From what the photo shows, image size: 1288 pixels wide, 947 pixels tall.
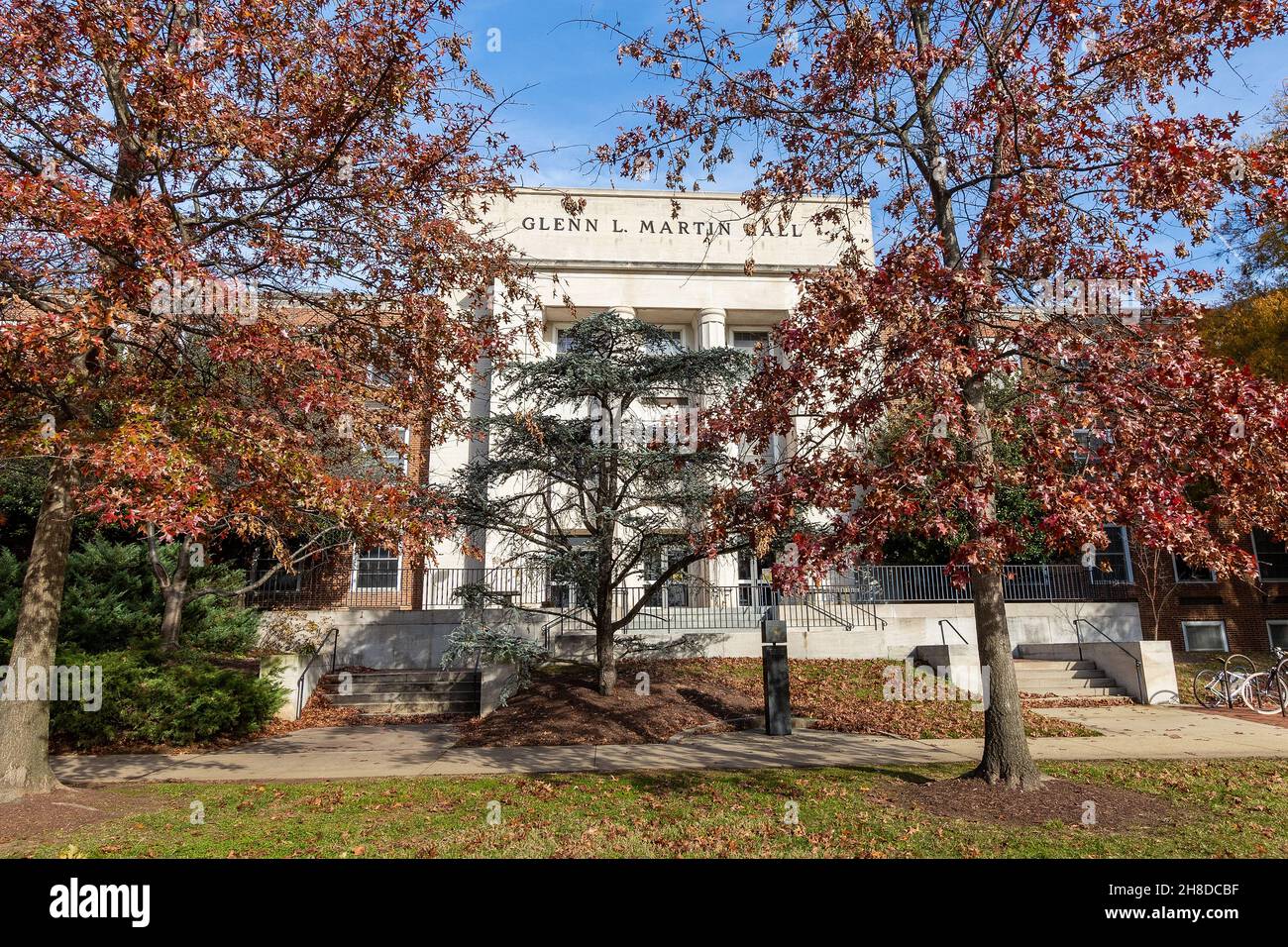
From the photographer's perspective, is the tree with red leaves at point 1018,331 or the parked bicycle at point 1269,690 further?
the parked bicycle at point 1269,690

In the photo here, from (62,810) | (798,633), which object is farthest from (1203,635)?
(62,810)

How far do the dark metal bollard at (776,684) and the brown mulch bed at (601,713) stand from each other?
0.88 meters

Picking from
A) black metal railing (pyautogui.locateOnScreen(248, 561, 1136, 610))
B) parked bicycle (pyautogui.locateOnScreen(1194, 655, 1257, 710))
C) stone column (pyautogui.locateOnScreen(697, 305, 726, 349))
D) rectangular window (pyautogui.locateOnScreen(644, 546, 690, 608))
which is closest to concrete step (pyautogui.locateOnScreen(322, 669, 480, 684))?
black metal railing (pyautogui.locateOnScreen(248, 561, 1136, 610))

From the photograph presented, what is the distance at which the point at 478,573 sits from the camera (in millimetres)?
20344

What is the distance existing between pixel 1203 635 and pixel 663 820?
20471 mm

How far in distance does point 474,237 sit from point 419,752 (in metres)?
7.19

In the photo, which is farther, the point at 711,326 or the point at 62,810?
the point at 711,326

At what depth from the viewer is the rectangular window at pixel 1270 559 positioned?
21.0m

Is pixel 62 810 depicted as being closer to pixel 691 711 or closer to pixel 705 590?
pixel 691 711

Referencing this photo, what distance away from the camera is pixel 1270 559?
69.9ft

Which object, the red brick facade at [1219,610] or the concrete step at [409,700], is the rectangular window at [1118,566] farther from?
the concrete step at [409,700]

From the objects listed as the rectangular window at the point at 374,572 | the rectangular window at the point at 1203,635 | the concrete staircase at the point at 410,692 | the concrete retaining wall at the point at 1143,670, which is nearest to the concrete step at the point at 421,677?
the concrete staircase at the point at 410,692

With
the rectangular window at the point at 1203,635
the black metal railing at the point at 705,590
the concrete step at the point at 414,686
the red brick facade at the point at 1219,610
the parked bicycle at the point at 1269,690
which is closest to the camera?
the parked bicycle at the point at 1269,690
